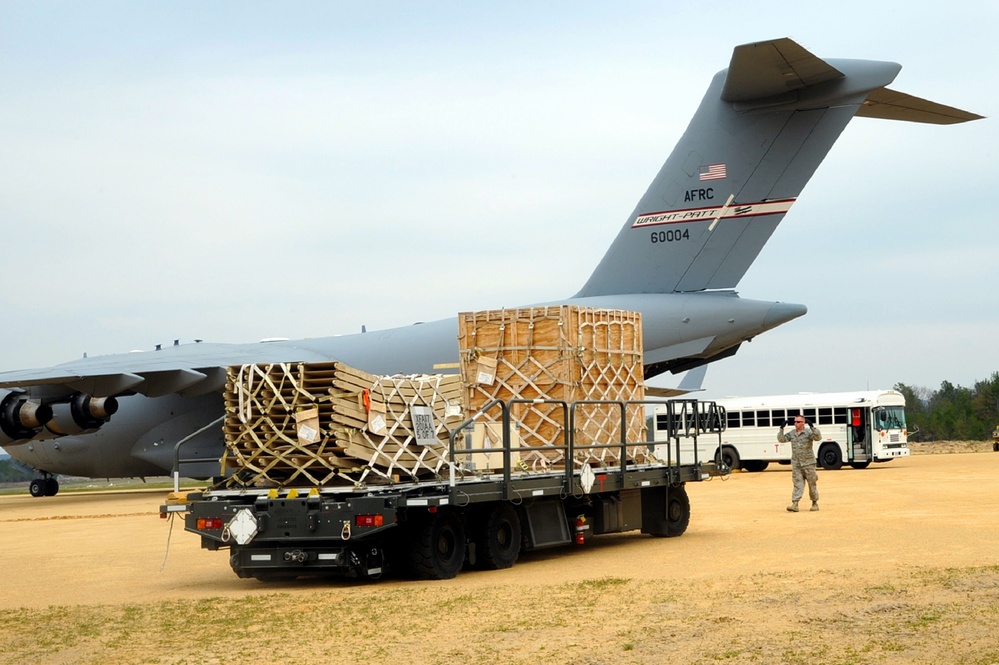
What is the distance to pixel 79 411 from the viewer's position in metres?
28.5

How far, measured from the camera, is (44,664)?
7.87 meters

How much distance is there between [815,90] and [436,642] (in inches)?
599

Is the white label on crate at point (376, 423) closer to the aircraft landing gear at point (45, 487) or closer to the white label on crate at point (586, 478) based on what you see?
the white label on crate at point (586, 478)

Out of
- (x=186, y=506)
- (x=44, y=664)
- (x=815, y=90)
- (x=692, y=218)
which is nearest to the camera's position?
(x=44, y=664)

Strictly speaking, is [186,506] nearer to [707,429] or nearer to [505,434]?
[505,434]

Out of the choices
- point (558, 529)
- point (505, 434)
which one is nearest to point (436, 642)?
point (505, 434)

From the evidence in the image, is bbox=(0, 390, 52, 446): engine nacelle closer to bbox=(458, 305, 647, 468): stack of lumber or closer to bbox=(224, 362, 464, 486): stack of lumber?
bbox=(458, 305, 647, 468): stack of lumber

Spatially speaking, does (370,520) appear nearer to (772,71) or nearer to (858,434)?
(772,71)

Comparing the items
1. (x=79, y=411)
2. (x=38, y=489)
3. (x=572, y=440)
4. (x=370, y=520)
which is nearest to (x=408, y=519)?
(x=370, y=520)

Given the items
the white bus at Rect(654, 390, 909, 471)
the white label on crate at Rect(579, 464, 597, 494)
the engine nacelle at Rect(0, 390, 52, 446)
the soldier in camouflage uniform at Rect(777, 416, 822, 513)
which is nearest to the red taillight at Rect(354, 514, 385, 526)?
the white label on crate at Rect(579, 464, 597, 494)

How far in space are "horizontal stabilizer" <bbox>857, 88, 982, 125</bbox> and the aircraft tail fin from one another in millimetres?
20

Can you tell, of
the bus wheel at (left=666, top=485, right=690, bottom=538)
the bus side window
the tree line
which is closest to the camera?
the bus wheel at (left=666, top=485, right=690, bottom=538)

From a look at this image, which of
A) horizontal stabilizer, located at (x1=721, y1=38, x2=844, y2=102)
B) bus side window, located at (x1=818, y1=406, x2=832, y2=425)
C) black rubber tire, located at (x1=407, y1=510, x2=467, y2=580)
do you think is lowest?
black rubber tire, located at (x1=407, y1=510, x2=467, y2=580)

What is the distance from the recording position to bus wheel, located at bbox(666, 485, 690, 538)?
15836 millimetres
